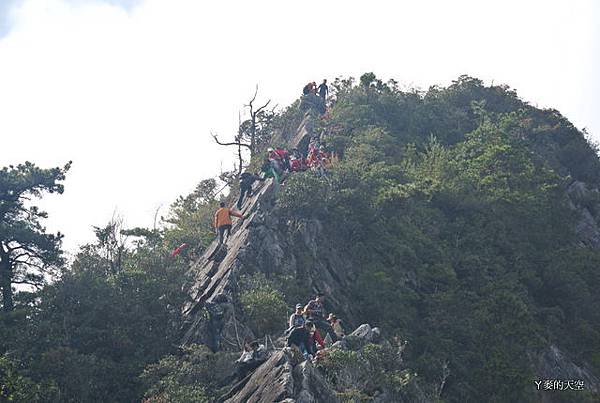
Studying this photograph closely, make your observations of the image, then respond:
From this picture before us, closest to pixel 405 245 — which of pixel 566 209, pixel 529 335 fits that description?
pixel 529 335

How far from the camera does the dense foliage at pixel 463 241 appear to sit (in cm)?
2452

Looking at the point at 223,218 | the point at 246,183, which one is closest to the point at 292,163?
the point at 246,183

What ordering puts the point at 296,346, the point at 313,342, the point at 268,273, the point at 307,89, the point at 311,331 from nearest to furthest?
1. the point at 296,346
2. the point at 313,342
3. the point at 311,331
4. the point at 268,273
5. the point at 307,89

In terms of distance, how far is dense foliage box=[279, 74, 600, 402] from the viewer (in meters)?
24.5

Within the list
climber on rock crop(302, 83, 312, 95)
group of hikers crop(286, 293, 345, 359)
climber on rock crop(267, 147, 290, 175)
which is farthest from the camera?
climber on rock crop(302, 83, 312, 95)

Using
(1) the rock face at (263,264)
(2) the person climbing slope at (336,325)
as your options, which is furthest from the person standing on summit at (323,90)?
(2) the person climbing slope at (336,325)

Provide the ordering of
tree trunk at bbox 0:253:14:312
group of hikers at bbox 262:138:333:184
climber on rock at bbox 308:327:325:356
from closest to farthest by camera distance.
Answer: climber on rock at bbox 308:327:325:356 → tree trunk at bbox 0:253:14:312 → group of hikers at bbox 262:138:333:184

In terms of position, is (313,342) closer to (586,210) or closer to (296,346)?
(296,346)

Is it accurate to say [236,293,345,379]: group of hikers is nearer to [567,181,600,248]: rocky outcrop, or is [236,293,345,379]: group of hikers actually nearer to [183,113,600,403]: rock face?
[183,113,600,403]: rock face

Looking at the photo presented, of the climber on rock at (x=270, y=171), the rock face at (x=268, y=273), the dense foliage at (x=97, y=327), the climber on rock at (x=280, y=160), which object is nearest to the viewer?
the dense foliage at (x=97, y=327)

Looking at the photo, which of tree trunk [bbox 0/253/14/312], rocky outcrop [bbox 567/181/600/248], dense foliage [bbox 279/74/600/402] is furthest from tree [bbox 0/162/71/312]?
rocky outcrop [bbox 567/181/600/248]

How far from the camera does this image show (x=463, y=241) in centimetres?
3061

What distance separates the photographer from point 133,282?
24.3m

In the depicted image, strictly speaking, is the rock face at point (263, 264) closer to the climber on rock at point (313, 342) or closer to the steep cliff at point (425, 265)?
the steep cliff at point (425, 265)
